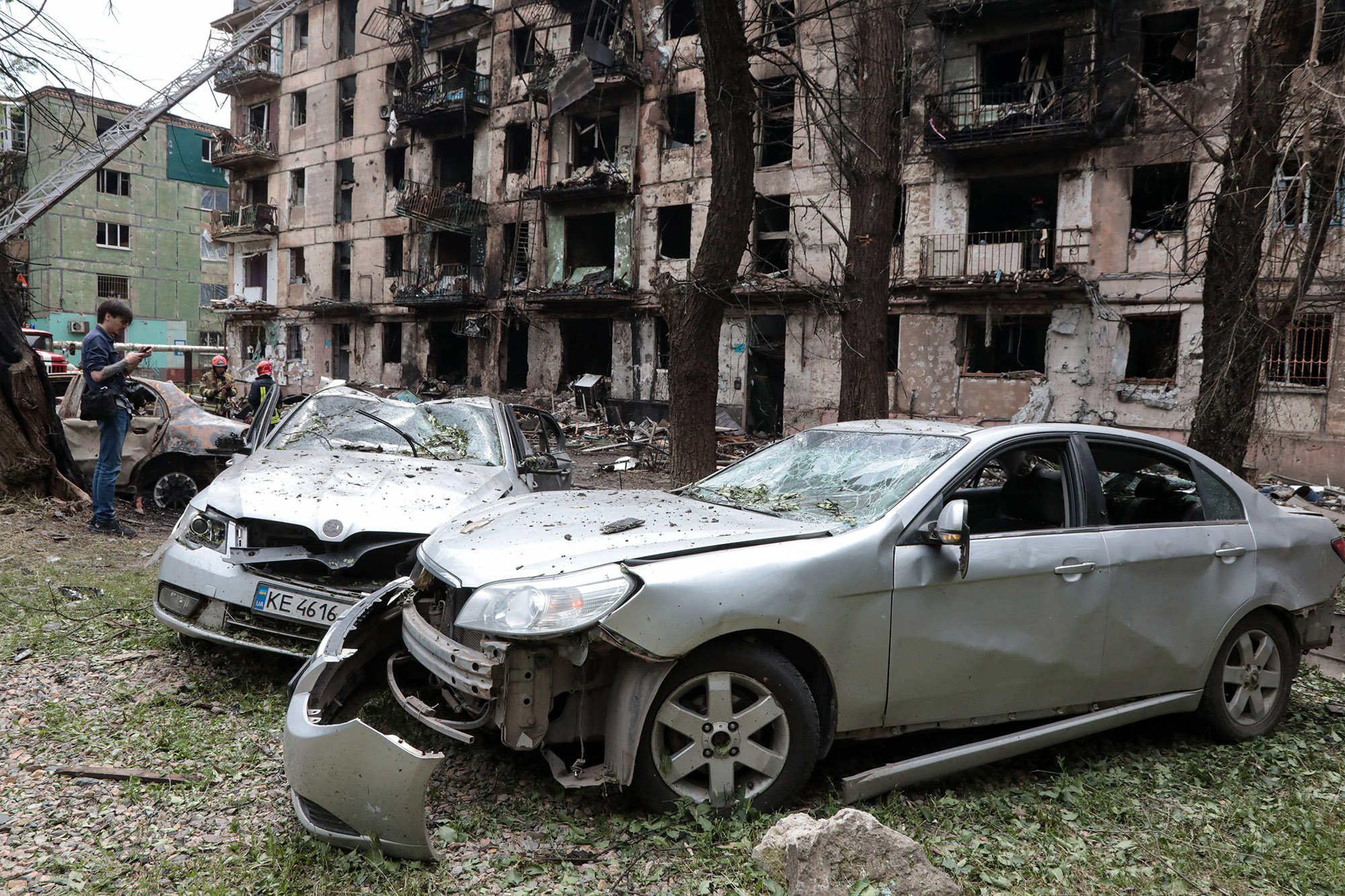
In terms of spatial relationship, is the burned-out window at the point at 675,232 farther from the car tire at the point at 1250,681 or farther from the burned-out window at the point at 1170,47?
the car tire at the point at 1250,681

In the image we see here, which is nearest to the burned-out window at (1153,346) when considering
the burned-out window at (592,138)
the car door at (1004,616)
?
the burned-out window at (592,138)

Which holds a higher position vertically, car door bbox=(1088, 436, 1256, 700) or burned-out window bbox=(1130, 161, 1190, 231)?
burned-out window bbox=(1130, 161, 1190, 231)

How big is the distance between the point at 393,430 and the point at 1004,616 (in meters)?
4.35

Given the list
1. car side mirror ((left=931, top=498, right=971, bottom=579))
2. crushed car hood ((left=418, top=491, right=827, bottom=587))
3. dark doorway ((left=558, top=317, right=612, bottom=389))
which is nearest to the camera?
crushed car hood ((left=418, top=491, right=827, bottom=587))

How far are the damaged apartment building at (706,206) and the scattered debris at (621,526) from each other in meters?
5.02

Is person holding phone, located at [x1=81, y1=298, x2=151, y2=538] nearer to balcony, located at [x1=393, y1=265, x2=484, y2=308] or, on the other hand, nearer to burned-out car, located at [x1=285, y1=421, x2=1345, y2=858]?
burned-out car, located at [x1=285, y1=421, x2=1345, y2=858]

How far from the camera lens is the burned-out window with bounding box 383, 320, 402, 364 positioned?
104ft

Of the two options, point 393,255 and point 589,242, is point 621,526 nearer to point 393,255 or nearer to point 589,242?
point 589,242

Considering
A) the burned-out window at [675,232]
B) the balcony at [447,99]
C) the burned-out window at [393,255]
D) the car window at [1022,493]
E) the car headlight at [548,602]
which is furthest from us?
the burned-out window at [393,255]

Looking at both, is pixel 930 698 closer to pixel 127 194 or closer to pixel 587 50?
pixel 587 50

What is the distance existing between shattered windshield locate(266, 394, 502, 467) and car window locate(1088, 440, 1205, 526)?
12.3ft

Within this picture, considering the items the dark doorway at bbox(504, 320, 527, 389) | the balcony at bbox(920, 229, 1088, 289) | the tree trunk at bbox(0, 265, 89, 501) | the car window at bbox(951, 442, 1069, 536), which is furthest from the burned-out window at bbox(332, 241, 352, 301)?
the car window at bbox(951, 442, 1069, 536)

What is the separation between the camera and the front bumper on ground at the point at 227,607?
416 centimetres

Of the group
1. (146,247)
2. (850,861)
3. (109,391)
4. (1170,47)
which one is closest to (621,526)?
(850,861)
